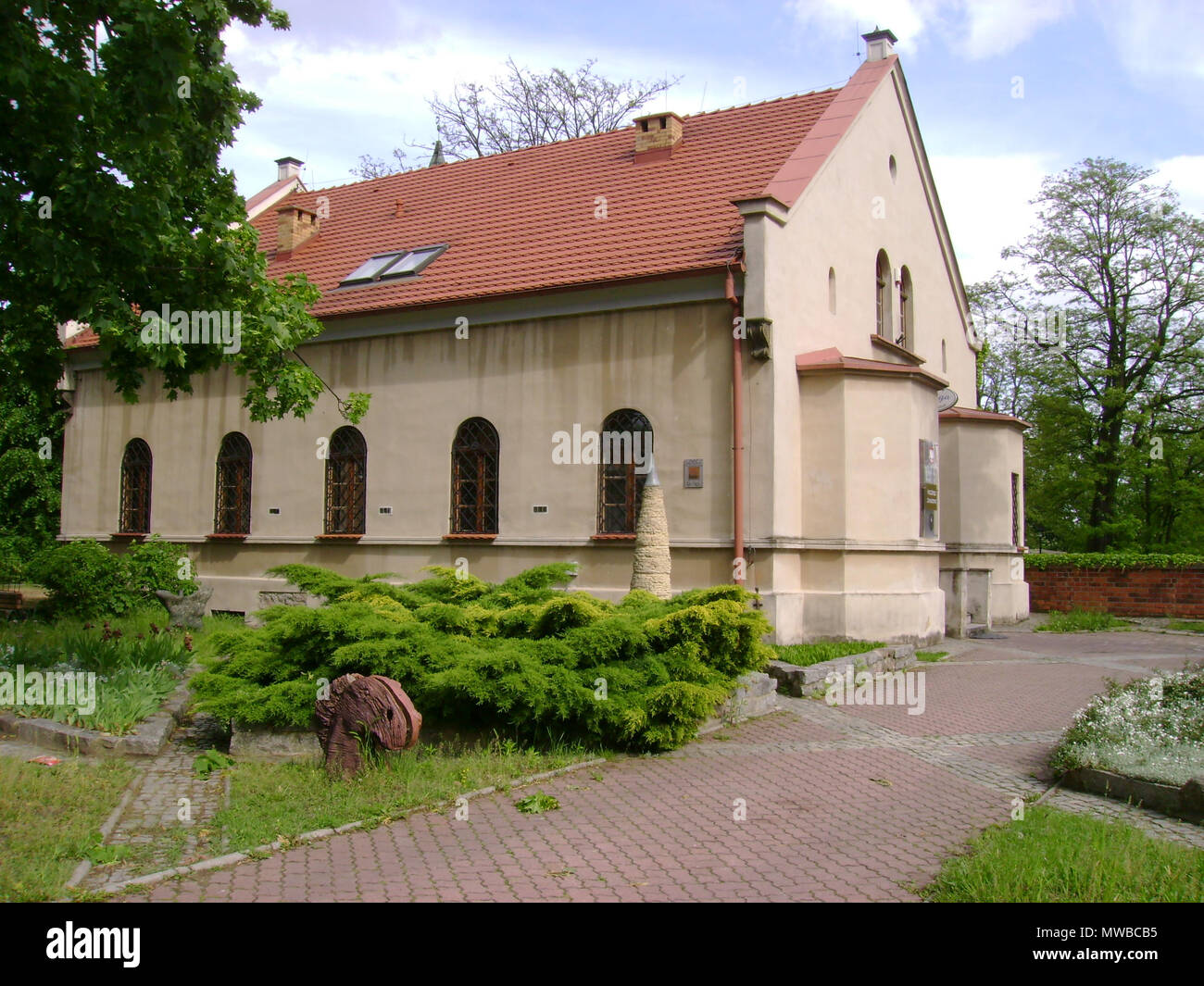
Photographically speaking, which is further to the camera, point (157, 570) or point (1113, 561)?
point (1113, 561)

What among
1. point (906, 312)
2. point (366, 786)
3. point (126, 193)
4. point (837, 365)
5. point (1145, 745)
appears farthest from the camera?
point (906, 312)

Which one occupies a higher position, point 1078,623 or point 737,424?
point 737,424

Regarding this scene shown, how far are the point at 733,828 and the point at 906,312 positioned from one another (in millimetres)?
15680

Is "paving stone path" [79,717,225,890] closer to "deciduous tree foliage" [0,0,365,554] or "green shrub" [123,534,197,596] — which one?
"deciduous tree foliage" [0,0,365,554]

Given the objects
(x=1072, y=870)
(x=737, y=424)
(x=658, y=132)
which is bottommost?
(x=1072, y=870)

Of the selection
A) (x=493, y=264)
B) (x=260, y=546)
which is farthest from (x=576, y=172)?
(x=260, y=546)

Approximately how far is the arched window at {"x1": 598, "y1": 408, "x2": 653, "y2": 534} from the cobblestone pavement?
19.0 feet

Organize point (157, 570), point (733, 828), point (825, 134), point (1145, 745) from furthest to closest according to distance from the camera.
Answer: point (157, 570), point (825, 134), point (1145, 745), point (733, 828)

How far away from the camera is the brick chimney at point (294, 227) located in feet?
73.1

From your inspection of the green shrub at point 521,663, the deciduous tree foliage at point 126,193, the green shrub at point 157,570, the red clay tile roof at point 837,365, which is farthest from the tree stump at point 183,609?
the red clay tile roof at point 837,365

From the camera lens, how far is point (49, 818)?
6.70 meters

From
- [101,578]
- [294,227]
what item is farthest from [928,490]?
[294,227]

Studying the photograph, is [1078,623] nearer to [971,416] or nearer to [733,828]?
[971,416]

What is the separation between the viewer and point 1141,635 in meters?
20.1
